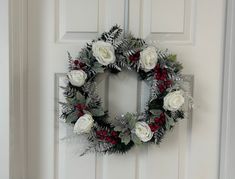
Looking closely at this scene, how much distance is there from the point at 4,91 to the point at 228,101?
35.7 inches

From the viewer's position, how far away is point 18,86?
4.48 feet

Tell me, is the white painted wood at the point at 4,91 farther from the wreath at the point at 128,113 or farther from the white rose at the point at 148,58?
the white rose at the point at 148,58

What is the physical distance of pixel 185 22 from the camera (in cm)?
142

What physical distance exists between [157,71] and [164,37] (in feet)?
0.61

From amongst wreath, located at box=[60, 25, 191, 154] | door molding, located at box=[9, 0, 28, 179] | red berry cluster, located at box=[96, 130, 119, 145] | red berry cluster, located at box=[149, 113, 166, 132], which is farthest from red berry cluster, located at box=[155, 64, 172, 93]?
door molding, located at box=[9, 0, 28, 179]

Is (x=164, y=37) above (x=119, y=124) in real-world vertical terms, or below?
above

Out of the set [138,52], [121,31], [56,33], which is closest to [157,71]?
[138,52]

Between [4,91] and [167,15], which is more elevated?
[167,15]

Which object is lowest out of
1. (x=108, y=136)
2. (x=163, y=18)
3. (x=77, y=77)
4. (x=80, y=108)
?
(x=108, y=136)

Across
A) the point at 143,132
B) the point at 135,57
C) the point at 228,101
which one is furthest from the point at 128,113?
the point at 228,101

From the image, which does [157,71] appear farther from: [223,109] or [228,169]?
[228,169]

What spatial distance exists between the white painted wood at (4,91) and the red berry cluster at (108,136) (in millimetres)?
359

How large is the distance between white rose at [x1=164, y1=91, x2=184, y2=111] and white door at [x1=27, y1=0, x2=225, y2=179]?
188 millimetres

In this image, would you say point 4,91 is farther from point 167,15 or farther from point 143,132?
point 167,15
